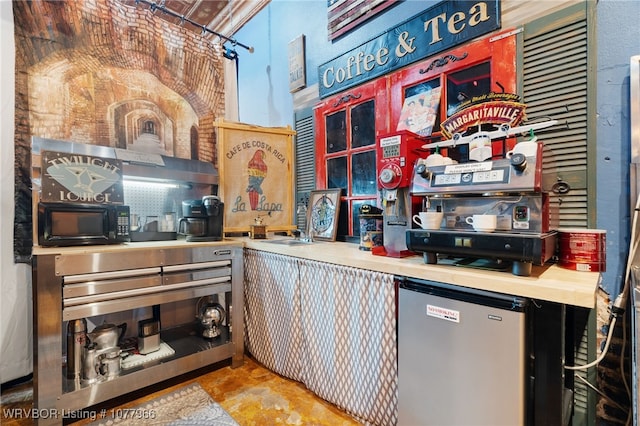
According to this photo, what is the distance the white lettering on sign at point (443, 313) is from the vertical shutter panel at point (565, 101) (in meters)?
0.72

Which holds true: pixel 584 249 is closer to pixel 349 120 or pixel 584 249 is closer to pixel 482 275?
pixel 482 275

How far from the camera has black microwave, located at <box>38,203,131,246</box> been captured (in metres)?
1.70

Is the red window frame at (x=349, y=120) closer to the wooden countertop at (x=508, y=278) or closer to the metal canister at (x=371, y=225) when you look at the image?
the metal canister at (x=371, y=225)

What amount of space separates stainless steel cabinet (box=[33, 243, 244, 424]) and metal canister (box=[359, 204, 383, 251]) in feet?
3.43

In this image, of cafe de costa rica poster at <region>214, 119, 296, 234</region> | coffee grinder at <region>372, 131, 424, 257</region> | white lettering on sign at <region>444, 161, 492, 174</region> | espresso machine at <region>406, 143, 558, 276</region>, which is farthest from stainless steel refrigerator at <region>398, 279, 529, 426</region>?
cafe de costa rica poster at <region>214, 119, 296, 234</region>

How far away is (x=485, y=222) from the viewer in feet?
3.73

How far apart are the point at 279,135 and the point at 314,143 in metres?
0.42

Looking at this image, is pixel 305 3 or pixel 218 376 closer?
pixel 218 376

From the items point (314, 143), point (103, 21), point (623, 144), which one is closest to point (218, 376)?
point (314, 143)

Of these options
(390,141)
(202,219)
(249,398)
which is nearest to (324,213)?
(202,219)

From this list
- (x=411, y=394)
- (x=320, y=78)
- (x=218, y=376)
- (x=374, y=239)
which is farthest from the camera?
(x=320, y=78)

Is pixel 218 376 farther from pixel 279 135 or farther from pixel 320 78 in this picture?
pixel 320 78

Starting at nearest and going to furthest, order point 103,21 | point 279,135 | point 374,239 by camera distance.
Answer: point 374,239, point 103,21, point 279,135

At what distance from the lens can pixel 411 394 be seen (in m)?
1.34
